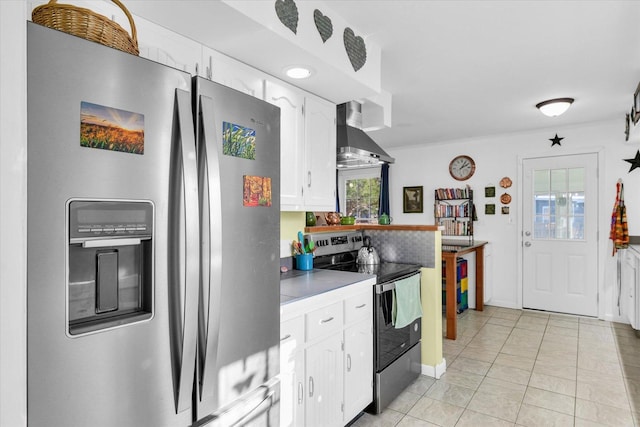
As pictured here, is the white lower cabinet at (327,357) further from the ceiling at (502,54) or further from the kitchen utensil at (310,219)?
Answer: the ceiling at (502,54)

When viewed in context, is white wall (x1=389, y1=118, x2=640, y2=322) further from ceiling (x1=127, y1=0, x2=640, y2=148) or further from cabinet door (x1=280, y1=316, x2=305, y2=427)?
cabinet door (x1=280, y1=316, x2=305, y2=427)

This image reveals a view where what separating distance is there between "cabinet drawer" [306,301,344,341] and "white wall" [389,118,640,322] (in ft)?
13.0

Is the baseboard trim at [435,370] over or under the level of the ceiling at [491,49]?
under

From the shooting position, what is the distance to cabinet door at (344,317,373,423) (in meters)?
2.22

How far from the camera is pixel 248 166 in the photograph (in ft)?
4.63

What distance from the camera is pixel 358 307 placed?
7.60 feet

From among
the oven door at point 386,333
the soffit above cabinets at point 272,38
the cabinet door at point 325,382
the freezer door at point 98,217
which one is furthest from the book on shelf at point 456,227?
the freezer door at point 98,217

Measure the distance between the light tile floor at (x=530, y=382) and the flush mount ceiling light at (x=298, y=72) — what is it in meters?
2.18

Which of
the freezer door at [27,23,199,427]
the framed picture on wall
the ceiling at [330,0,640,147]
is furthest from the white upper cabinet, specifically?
the framed picture on wall

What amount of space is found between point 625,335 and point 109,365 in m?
4.97

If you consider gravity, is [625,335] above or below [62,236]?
below

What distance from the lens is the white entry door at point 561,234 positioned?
466 cm
